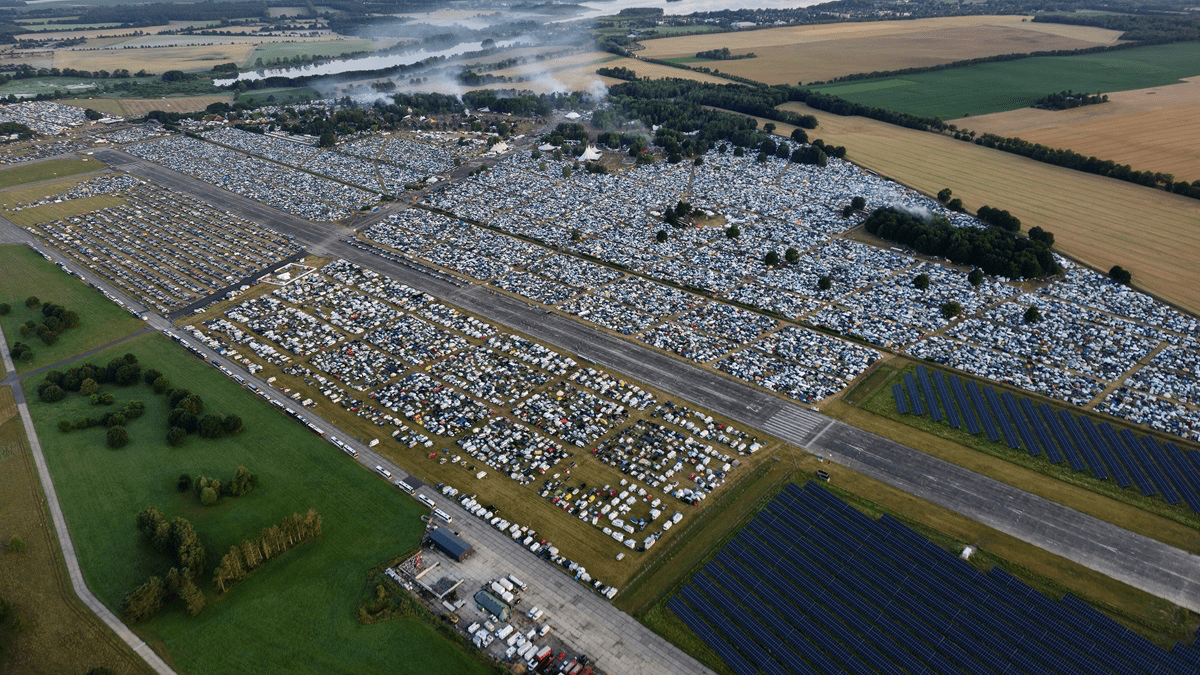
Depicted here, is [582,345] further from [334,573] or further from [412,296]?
[334,573]

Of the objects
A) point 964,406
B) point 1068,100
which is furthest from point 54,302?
point 1068,100

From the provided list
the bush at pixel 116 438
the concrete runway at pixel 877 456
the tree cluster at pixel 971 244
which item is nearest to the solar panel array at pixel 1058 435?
the concrete runway at pixel 877 456

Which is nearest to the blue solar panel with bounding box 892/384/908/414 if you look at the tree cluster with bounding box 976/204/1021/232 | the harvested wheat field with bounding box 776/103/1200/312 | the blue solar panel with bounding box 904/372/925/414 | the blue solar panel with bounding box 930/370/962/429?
the blue solar panel with bounding box 904/372/925/414

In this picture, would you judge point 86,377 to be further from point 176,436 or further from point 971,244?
point 971,244

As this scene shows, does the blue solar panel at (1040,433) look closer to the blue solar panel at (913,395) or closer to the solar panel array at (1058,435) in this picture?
the solar panel array at (1058,435)

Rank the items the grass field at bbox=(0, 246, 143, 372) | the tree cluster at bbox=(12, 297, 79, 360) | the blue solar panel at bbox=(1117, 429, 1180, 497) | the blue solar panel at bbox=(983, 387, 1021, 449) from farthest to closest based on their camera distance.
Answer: the grass field at bbox=(0, 246, 143, 372) → the tree cluster at bbox=(12, 297, 79, 360) → the blue solar panel at bbox=(983, 387, 1021, 449) → the blue solar panel at bbox=(1117, 429, 1180, 497)

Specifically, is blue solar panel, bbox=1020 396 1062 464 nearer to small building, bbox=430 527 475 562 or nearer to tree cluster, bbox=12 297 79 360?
small building, bbox=430 527 475 562
